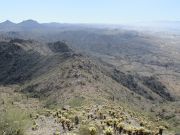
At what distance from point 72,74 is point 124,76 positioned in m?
47.1

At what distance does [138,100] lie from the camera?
98.7 m

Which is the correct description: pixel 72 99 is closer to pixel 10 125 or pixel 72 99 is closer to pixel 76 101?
pixel 76 101

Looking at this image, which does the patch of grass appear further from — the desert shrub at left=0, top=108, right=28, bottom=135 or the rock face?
the rock face

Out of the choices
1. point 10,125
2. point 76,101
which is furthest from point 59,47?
point 10,125

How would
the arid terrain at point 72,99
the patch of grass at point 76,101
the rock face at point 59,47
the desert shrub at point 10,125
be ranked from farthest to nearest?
the rock face at point 59,47, the patch of grass at point 76,101, the arid terrain at point 72,99, the desert shrub at point 10,125

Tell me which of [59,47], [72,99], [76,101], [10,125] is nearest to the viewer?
[10,125]

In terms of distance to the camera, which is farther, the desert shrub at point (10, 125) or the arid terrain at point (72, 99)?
the arid terrain at point (72, 99)

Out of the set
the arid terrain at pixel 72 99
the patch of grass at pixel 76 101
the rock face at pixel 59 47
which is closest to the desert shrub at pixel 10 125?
the arid terrain at pixel 72 99

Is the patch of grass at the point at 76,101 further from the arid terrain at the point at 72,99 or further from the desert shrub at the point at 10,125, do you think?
the desert shrub at the point at 10,125

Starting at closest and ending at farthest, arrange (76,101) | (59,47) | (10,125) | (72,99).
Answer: (10,125)
(76,101)
(72,99)
(59,47)

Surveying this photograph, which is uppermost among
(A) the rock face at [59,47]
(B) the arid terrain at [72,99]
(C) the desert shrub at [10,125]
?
(C) the desert shrub at [10,125]

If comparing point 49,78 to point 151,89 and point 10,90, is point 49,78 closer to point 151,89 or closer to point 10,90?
point 10,90

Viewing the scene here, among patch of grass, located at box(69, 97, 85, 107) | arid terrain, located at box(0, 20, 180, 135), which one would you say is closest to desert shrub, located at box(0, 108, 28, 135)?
arid terrain, located at box(0, 20, 180, 135)

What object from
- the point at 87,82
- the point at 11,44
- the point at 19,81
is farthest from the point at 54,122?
the point at 11,44
